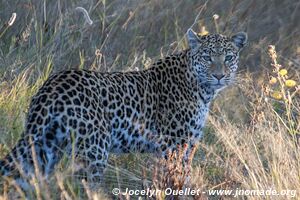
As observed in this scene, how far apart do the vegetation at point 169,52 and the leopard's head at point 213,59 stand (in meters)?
0.22

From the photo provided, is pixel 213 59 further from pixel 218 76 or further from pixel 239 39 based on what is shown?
pixel 239 39

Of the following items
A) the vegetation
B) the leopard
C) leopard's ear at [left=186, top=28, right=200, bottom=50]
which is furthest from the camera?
leopard's ear at [left=186, top=28, right=200, bottom=50]

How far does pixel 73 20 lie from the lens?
10.7 meters

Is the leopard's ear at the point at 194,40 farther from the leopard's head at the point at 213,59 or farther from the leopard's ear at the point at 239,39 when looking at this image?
the leopard's ear at the point at 239,39

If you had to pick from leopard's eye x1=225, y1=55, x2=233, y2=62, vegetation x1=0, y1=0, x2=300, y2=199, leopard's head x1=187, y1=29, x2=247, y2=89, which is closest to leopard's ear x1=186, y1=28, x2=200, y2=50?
leopard's head x1=187, y1=29, x2=247, y2=89

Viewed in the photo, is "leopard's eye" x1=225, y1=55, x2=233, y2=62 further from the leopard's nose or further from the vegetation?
the vegetation

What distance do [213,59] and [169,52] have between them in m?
2.59

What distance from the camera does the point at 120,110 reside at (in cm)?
701

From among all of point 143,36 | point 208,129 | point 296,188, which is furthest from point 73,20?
point 296,188

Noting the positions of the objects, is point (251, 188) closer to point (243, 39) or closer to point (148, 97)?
point (148, 97)

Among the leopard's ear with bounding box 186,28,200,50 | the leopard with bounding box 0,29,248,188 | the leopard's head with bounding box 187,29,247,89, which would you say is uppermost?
the leopard's ear with bounding box 186,28,200,50

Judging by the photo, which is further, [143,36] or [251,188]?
[143,36]

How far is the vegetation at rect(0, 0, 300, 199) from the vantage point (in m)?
6.46

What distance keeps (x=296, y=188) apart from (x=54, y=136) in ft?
5.21
